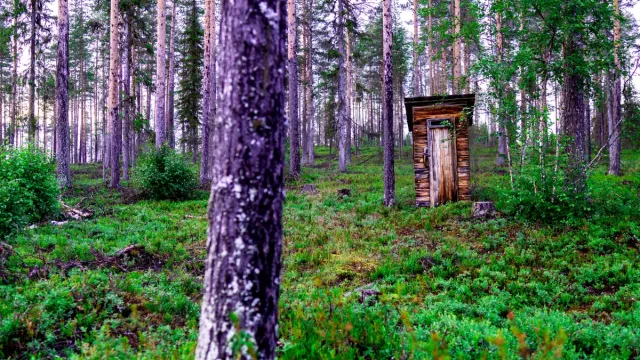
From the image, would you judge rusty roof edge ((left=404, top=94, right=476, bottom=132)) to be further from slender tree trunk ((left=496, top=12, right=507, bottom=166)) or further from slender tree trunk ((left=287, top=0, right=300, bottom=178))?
slender tree trunk ((left=287, top=0, right=300, bottom=178))

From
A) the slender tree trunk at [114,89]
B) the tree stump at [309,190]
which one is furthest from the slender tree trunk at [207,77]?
the tree stump at [309,190]

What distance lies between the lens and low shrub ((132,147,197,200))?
50.6 feet

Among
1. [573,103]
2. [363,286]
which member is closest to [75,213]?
[363,286]

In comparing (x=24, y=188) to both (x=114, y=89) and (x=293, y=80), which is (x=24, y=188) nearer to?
(x=114, y=89)

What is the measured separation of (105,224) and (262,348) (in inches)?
398

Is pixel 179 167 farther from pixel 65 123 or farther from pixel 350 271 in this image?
pixel 350 271

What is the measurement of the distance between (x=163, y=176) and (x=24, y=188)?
5.48 metres

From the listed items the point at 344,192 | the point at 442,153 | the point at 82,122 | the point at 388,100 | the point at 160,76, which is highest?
the point at 82,122

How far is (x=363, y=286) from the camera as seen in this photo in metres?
7.16

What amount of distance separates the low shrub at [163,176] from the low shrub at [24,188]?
4196 millimetres

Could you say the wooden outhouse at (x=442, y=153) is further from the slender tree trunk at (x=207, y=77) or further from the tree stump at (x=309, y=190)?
the slender tree trunk at (x=207, y=77)

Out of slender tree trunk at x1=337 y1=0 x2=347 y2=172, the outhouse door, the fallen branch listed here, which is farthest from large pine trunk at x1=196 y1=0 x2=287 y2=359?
slender tree trunk at x1=337 y1=0 x2=347 y2=172

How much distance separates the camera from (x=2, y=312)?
4.80 metres

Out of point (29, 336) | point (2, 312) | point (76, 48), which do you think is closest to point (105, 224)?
point (2, 312)
